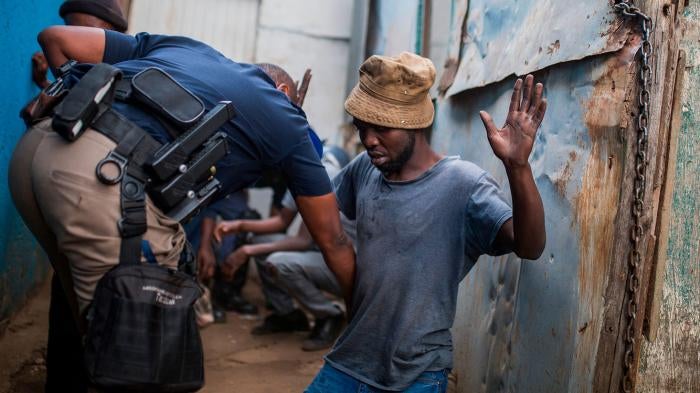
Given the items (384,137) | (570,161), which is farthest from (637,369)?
(384,137)

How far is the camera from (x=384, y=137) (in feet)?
7.74

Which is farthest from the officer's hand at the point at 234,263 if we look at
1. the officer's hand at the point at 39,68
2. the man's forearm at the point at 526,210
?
the man's forearm at the point at 526,210

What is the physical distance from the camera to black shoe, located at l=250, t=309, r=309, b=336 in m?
5.21

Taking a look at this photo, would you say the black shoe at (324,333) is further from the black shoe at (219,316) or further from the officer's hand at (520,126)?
the officer's hand at (520,126)

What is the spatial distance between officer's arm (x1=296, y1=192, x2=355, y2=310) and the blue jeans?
11.4 inches

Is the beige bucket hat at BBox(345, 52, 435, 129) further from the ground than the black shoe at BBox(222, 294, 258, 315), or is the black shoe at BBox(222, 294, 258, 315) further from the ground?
the beige bucket hat at BBox(345, 52, 435, 129)

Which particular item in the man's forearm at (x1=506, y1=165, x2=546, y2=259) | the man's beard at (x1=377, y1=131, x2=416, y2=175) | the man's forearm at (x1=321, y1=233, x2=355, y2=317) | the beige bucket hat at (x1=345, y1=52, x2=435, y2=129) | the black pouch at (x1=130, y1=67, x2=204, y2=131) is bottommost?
the man's forearm at (x1=321, y1=233, x2=355, y2=317)

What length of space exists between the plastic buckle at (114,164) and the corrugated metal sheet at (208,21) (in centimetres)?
565

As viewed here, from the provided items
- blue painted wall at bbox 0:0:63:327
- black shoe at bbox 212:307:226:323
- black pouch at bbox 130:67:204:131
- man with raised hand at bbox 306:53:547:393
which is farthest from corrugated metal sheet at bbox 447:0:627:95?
black shoe at bbox 212:307:226:323

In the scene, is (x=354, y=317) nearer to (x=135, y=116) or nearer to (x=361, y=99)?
(x=361, y=99)

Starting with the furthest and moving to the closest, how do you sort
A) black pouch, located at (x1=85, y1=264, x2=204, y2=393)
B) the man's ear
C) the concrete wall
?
the concrete wall < the man's ear < black pouch, located at (x1=85, y1=264, x2=204, y2=393)

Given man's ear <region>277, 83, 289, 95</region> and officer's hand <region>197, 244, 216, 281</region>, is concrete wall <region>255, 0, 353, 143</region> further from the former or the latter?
man's ear <region>277, 83, 289, 95</region>

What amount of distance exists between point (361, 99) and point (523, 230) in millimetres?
763

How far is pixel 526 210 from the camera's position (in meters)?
1.99
